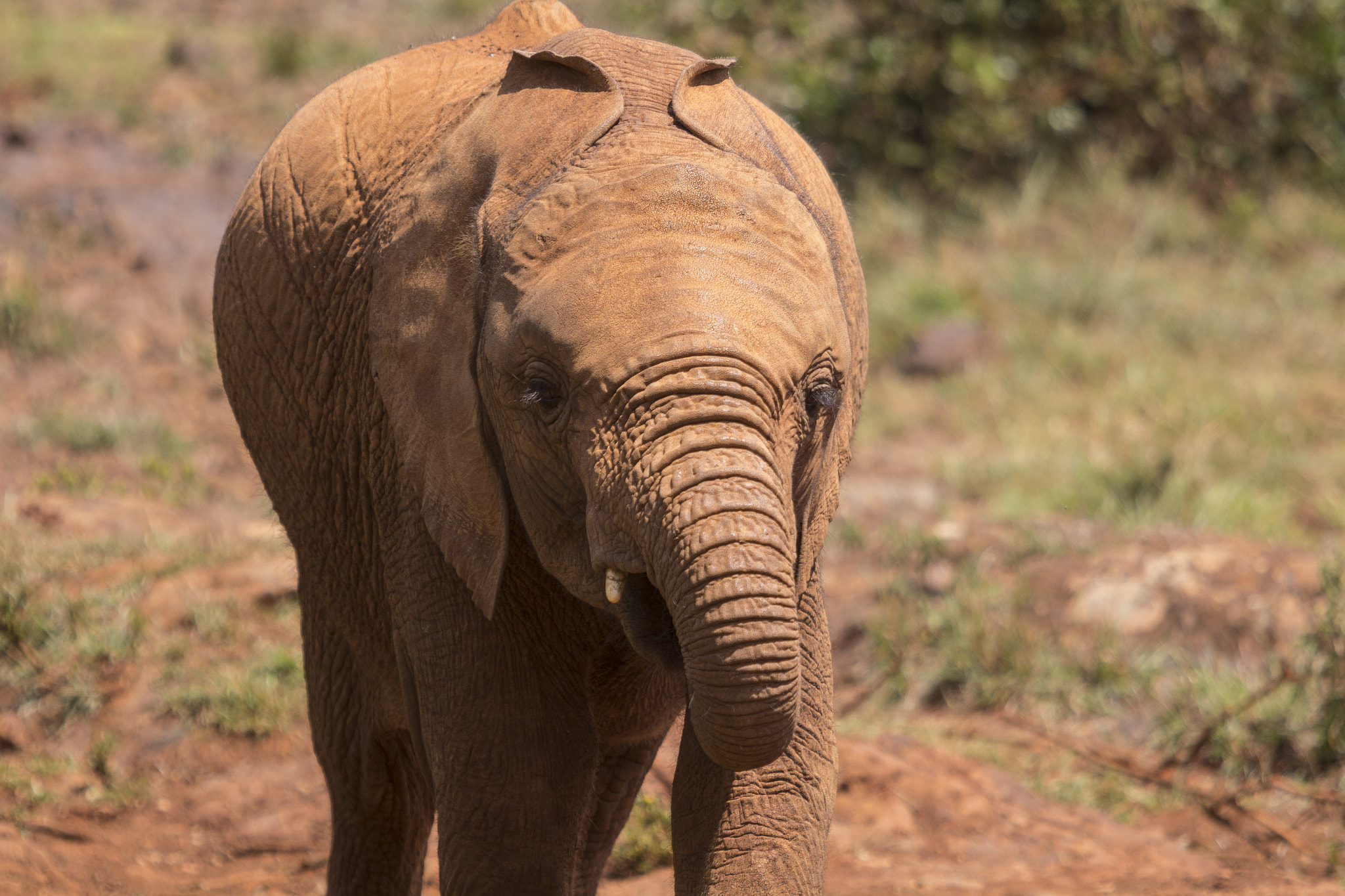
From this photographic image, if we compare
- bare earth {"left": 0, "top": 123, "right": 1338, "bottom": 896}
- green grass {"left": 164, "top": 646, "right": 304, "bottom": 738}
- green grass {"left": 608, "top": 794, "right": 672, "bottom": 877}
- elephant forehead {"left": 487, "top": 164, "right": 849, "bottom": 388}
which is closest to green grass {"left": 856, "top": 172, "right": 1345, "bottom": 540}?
bare earth {"left": 0, "top": 123, "right": 1338, "bottom": 896}

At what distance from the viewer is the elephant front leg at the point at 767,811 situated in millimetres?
2965

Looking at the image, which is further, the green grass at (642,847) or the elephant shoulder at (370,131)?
the green grass at (642,847)

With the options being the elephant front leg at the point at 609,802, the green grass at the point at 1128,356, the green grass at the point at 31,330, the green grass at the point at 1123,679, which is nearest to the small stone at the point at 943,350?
the green grass at the point at 1128,356

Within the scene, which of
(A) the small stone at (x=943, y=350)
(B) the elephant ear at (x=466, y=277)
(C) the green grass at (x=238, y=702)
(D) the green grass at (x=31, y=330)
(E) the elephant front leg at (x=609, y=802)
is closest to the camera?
(B) the elephant ear at (x=466, y=277)

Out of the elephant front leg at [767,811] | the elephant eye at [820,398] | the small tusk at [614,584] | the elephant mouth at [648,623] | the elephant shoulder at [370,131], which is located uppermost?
the elephant shoulder at [370,131]

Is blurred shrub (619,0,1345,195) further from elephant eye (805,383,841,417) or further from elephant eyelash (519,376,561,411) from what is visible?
elephant eyelash (519,376,561,411)

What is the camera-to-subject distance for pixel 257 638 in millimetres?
6133

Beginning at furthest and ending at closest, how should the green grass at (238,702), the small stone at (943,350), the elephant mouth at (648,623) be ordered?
1. the small stone at (943,350)
2. the green grass at (238,702)
3. the elephant mouth at (648,623)

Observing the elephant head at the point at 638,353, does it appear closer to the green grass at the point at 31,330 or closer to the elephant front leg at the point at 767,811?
the elephant front leg at the point at 767,811

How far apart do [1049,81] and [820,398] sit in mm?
9580

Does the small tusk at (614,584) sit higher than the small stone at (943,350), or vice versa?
the small tusk at (614,584)

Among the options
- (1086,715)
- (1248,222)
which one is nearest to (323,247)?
(1086,715)

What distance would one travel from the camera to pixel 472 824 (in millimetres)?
3020

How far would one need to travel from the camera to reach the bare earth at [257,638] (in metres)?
4.88
